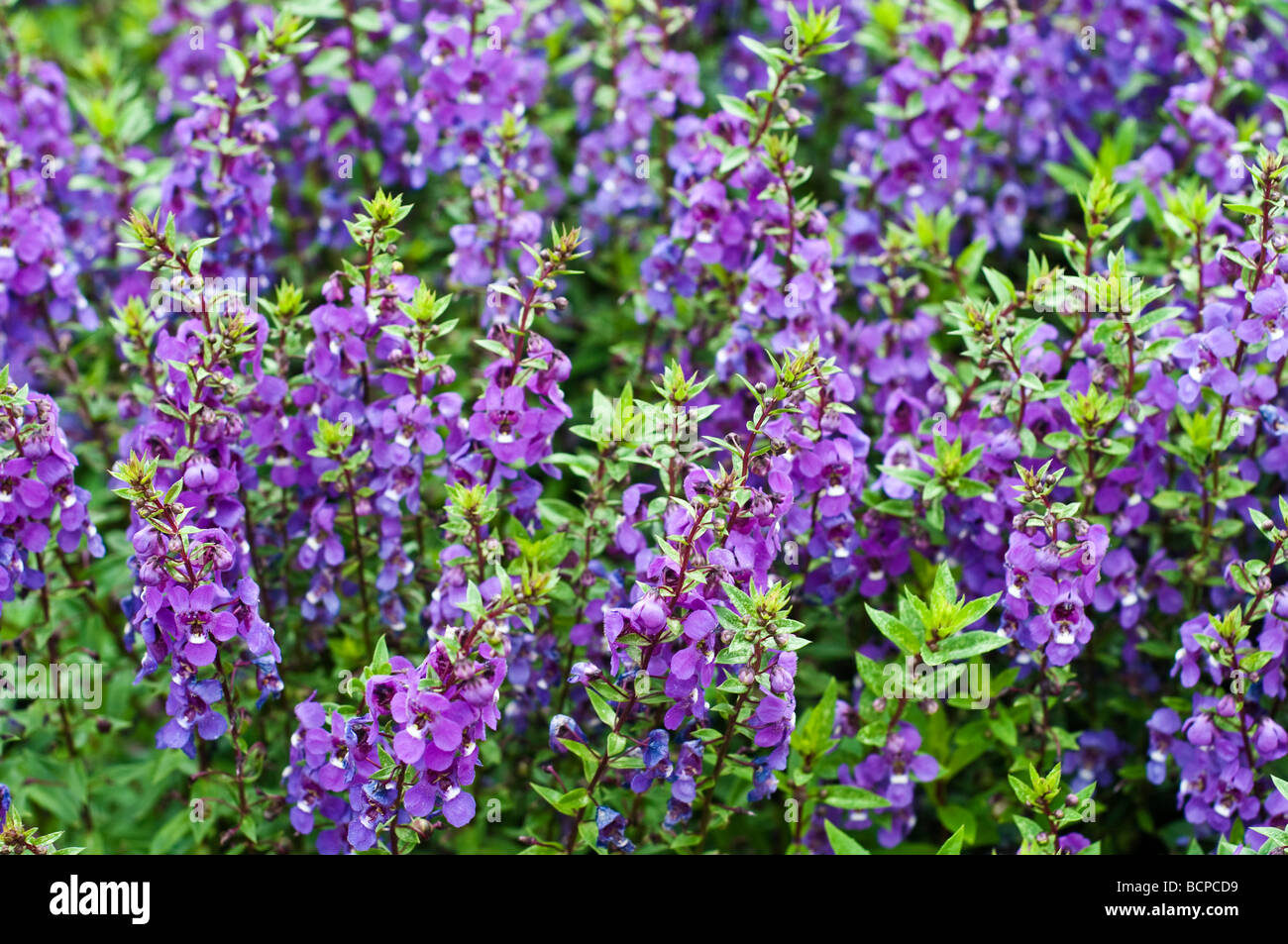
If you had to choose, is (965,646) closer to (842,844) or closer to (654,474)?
(842,844)

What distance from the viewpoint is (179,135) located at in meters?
5.12

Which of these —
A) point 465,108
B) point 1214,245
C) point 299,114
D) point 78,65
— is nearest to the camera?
point 1214,245

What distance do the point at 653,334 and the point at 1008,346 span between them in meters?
1.65

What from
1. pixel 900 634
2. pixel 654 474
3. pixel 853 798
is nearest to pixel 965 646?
pixel 900 634

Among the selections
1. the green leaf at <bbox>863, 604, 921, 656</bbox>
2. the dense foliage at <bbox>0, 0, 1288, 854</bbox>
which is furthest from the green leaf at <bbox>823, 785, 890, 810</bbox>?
the green leaf at <bbox>863, 604, 921, 656</bbox>

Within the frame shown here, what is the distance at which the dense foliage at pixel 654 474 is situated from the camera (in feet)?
12.8

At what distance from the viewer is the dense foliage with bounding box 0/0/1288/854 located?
390 cm

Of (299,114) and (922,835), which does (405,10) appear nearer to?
(299,114)

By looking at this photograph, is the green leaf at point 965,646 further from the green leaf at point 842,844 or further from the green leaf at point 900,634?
the green leaf at point 842,844

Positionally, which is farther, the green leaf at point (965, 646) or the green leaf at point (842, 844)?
the green leaf at point (842, 844)

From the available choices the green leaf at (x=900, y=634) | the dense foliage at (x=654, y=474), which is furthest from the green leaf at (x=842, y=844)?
the green leaf at (x=900, y=634)

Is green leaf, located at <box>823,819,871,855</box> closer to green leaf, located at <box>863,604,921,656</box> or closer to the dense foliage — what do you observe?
the dense foliage

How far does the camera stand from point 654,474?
5.23 metres
